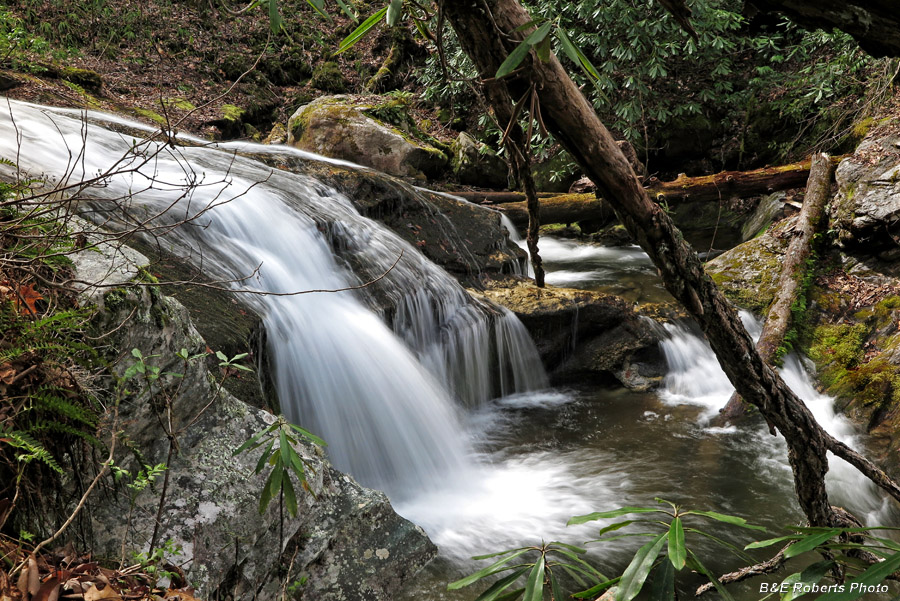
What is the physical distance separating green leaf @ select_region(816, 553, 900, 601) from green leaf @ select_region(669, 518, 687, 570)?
21 centimetres

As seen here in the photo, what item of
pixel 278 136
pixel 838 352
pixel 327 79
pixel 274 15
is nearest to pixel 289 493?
pixel 274 15

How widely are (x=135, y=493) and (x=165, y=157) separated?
5319 mm

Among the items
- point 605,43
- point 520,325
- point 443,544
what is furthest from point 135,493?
point 605,43

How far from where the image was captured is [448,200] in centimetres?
820

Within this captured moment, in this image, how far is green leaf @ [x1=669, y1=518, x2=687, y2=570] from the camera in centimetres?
102

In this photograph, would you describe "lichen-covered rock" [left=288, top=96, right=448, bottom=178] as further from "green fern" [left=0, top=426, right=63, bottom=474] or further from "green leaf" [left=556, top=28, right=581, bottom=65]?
"green leaf" [left=556, top=28, right=581, bottom=65]

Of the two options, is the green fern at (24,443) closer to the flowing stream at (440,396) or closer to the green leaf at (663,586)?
the green leaf at (663,586)

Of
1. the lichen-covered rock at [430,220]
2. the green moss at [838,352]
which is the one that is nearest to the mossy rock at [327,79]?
the lichen-covered rock at [430,220]

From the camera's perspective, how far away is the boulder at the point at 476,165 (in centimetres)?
1159

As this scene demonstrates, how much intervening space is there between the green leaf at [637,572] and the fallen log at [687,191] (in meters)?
7.89

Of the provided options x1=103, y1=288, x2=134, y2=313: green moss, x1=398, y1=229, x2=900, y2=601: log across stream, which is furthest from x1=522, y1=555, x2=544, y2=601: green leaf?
x1=398, y1=229, x2=900, y2=601: log across stream

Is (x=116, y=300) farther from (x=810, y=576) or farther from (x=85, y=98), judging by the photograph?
(x=85, y=98)

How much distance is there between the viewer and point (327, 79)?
1518cm

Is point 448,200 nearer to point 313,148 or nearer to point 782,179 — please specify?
point 313,148
